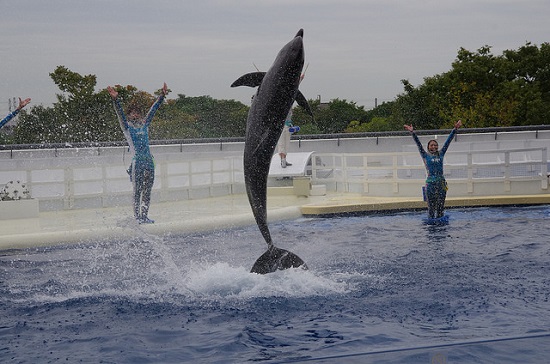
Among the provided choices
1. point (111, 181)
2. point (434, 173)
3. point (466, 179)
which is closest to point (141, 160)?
point (111, 181)

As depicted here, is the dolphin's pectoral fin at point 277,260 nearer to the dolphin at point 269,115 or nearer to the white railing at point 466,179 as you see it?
the dolphin at point 269,115

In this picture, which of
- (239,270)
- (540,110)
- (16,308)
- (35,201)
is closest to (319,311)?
(239,270)

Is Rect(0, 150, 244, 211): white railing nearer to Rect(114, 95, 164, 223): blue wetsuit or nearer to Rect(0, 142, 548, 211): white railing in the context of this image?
Rect(0, 142, 548, 211): white railing

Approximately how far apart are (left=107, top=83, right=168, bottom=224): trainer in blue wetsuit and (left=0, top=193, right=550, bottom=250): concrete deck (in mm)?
348

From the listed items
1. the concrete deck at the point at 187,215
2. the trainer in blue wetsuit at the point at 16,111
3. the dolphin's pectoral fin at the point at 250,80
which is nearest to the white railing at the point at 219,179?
the concrete deck at the point at 187,215

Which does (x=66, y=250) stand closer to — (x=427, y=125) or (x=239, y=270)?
(x=239, y=270)

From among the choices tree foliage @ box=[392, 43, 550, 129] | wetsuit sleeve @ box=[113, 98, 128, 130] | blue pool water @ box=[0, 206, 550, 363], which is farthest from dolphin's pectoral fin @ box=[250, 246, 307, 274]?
tree foliage @ box=[392, 43, 550, 129]

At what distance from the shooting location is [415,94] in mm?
36562

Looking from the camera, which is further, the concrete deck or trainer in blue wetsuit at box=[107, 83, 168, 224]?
trainer in blue wetsuit at box=[107, 83, 168, 224]

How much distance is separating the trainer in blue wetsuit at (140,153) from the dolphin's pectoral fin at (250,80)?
4956mm

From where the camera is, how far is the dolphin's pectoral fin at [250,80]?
6.20m

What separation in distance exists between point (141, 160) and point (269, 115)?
5457 millimetres

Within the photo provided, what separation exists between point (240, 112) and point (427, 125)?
513 inches

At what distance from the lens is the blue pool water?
5.63 meters
